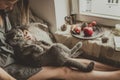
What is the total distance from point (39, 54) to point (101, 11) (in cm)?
66

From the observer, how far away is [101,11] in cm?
153

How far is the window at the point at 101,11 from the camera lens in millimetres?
1467

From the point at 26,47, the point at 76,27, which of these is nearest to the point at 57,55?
the point at 26,47

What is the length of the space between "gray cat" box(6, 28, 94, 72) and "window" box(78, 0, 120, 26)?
1.43 feet

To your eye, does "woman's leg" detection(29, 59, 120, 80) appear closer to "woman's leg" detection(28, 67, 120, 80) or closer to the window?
"woman's leg" detection(28, 67, 120, 80)

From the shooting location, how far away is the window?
147 cm

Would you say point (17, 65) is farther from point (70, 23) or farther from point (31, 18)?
point (70, 23)

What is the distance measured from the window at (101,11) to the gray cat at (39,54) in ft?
1.43

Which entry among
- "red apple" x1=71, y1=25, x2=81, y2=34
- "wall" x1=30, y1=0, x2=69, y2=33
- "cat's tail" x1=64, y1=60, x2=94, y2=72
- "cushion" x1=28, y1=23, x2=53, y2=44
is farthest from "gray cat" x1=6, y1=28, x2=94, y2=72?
"wall" x1=30, y1=0, x2=69, y2=33

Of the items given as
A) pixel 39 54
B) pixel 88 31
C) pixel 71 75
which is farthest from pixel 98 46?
pixel 39 54

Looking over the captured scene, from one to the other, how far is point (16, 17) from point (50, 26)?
11.0 inches

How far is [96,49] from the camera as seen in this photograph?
1.32 m

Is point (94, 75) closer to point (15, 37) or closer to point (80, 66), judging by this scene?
point (80, 66)

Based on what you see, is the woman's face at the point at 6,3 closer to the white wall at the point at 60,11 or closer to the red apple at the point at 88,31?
the white wall at the point at 60,11
